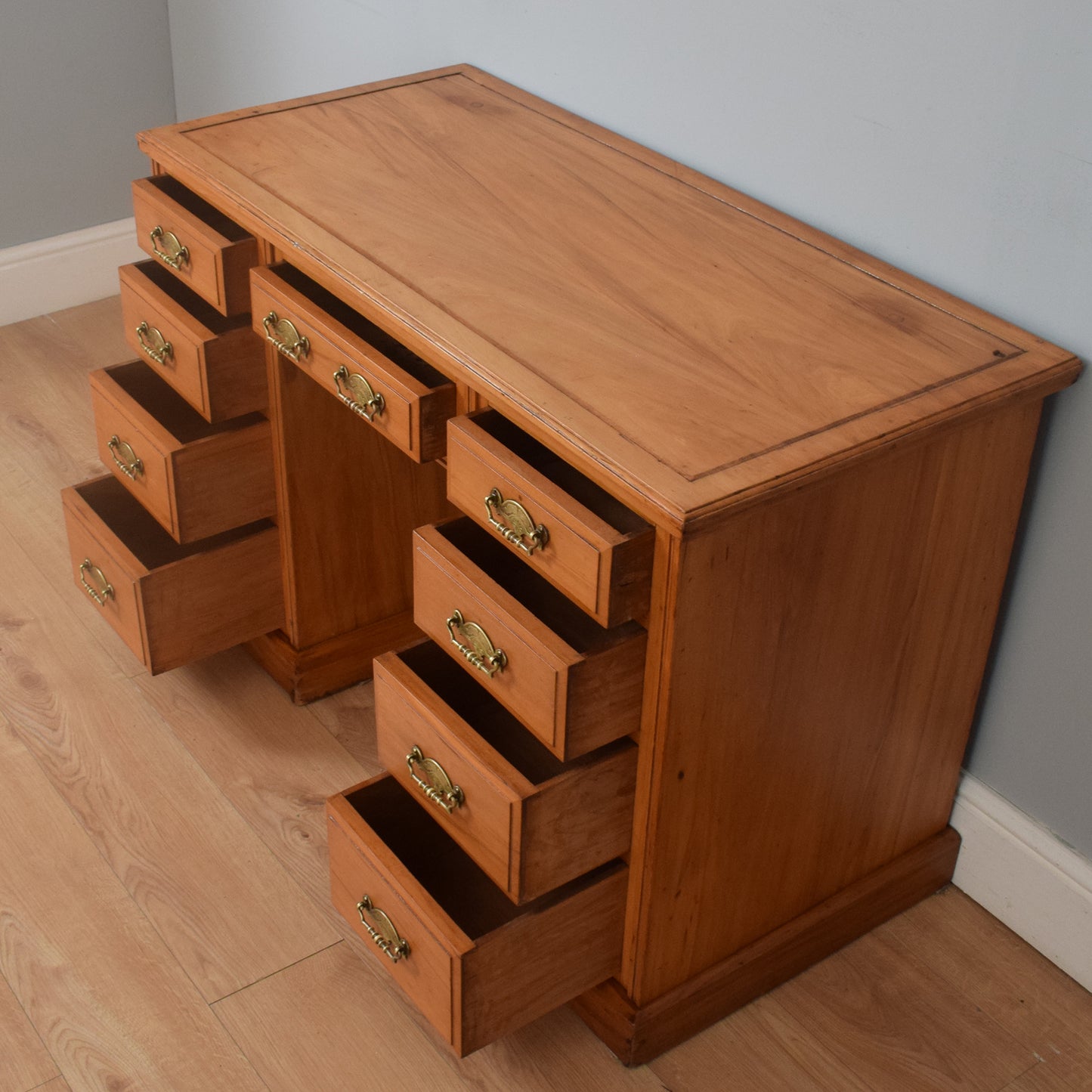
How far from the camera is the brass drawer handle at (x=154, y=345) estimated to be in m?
1.80

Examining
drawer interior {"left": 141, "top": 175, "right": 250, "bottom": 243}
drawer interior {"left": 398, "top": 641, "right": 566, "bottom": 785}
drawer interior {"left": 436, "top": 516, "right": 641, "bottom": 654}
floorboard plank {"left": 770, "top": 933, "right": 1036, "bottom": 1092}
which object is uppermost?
drawer interior {"left": 141, "top": 175, "right": 250, "bottom": 243}

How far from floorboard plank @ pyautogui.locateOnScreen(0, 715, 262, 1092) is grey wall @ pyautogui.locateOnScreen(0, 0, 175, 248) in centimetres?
151

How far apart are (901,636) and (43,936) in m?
1.04

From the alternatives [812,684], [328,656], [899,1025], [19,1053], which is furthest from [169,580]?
[899,1025]

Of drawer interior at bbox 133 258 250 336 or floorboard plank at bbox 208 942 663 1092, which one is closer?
floorboard plank at bbox 208 942 663 1092

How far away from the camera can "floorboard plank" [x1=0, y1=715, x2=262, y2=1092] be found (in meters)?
1.48

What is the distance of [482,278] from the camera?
4.74ft

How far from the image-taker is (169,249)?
1774mm

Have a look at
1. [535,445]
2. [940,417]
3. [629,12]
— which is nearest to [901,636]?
[940,417]

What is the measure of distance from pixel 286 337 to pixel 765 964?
90cm

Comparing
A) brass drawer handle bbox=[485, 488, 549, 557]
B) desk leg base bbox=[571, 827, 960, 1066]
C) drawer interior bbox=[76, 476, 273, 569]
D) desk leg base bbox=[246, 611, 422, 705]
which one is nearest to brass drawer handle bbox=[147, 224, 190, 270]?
drawer interior bbox=[76, 476, 273, 569]

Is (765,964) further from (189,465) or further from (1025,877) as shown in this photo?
(189,465)

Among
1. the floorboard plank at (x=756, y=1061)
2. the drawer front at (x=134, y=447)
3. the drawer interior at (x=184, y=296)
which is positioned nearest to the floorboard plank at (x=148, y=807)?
the drawer front at (x=134, y=447)

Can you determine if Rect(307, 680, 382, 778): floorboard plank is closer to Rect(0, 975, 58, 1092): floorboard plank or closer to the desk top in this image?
Rect(0, 975, 58, 1092): floorboard plank
